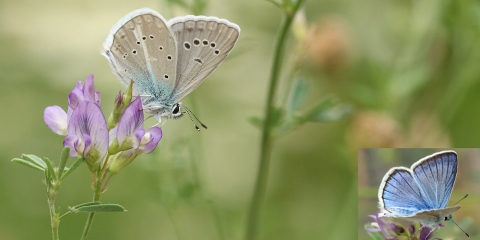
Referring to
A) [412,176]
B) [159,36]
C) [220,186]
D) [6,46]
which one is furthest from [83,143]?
[6,46]

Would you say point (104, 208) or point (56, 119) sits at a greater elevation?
point (56, 119)

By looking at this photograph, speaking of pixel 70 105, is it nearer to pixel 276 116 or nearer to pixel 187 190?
pixel 276 116

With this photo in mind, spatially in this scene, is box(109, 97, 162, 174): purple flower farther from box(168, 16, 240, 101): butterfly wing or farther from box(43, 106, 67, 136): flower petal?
box(168, 16, 240, 101): butterfly wing

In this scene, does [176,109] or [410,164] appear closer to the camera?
[176,109]

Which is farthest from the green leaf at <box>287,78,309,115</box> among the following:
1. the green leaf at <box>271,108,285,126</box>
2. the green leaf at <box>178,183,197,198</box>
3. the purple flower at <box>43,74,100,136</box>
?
the purple flower at <box>43,74,100,136</box>

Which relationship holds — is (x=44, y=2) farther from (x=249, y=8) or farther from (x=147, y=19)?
(x=147, y=19)

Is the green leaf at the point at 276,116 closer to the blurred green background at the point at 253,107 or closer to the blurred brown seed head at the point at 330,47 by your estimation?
the blurred green background at the point at 253,107

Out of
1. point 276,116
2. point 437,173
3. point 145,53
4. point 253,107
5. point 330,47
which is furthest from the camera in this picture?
point 253,107

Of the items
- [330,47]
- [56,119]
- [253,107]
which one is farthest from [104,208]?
[253,107]

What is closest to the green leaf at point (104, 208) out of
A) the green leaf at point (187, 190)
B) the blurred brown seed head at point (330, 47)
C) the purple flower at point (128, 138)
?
the purple flower at point (128, 138)
